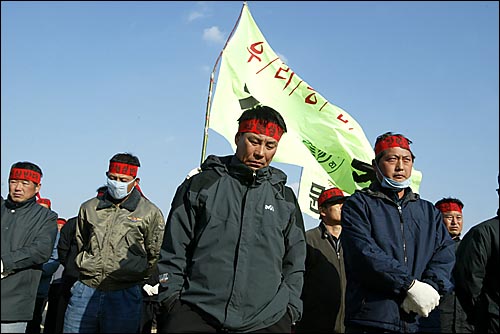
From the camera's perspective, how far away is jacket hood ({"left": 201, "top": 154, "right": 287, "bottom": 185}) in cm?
386

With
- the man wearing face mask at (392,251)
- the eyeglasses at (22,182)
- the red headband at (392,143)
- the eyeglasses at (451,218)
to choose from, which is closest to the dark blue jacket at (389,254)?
the man wearing face mask at (392,251)

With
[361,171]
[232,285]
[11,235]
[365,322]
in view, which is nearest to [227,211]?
[232,285]

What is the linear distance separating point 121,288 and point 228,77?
439 centimetres

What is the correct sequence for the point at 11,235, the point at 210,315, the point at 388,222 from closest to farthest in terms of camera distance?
the point at 210,315 → the point at 388,222 → the point at 11,235

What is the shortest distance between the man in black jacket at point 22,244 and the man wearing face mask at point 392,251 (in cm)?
284

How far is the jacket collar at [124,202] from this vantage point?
5438 millimetres

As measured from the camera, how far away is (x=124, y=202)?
5.46 metres

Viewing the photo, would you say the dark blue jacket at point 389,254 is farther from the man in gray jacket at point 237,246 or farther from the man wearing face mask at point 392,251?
the man in gray jacket at point 237,246

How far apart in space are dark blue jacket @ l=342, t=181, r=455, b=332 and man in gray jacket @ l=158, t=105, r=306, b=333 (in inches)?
19.1

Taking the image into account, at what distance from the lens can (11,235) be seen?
5195mm

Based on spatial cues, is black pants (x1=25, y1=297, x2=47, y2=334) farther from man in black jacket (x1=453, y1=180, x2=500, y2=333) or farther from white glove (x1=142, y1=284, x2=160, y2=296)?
man in black jacket (x1=453, y1=180, x2=500, y2=333)

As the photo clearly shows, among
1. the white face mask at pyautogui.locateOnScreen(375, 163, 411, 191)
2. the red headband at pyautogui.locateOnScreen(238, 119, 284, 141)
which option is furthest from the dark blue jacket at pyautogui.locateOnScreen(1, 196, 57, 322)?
the white face mask at pyautogui.locateOnScreen(375, 163, 411, 191)

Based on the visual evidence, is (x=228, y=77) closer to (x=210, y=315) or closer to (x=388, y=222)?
(x=388, y=222)

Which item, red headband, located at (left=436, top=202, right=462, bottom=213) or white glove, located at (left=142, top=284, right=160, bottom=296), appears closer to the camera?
white glove, located at (left=142, top=284, right=160, bottom=296)
